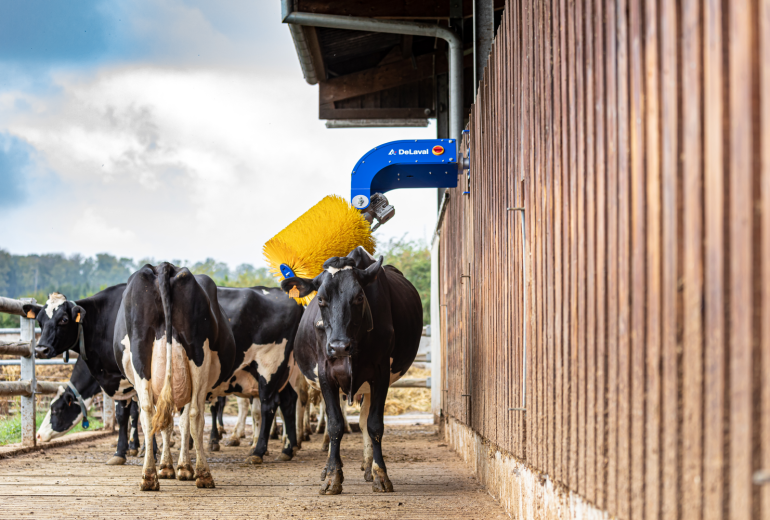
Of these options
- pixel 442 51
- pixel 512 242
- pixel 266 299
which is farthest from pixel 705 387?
pixel 442 51

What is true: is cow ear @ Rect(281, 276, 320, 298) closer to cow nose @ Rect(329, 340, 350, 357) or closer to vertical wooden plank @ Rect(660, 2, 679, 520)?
cow nose @ Rect(329, 340, 350, 357)

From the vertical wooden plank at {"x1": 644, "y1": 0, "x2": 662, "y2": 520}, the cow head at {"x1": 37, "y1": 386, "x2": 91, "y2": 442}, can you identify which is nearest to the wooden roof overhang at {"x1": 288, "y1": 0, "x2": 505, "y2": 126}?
the cow head at {"x1": 37, "y1": 386, "x2": 91, "y2": 442}

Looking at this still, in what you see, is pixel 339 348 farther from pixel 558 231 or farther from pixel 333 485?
pixel 558 231

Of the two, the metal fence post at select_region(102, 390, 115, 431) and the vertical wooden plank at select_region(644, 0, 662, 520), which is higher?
the vertical wooden plank at select_region(644, 0, 662, 520)

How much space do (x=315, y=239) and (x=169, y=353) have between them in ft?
5.28

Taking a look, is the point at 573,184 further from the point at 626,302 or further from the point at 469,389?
the point at 469,389

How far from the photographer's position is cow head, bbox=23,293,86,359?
829 cm

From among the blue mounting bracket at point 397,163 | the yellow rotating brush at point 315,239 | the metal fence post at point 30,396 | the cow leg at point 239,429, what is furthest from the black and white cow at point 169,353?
the cow leg at point 239,429

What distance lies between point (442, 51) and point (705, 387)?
12.5 meters

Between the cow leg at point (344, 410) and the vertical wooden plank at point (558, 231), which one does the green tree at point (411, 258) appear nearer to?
the cow leg at point (344, 410)

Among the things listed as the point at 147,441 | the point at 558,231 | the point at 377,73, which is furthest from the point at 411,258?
the point at 558,231

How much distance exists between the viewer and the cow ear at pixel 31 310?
8.45 m

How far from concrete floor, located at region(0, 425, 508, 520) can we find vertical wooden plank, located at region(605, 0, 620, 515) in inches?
88.5

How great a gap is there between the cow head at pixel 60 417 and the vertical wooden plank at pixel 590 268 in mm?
7490
